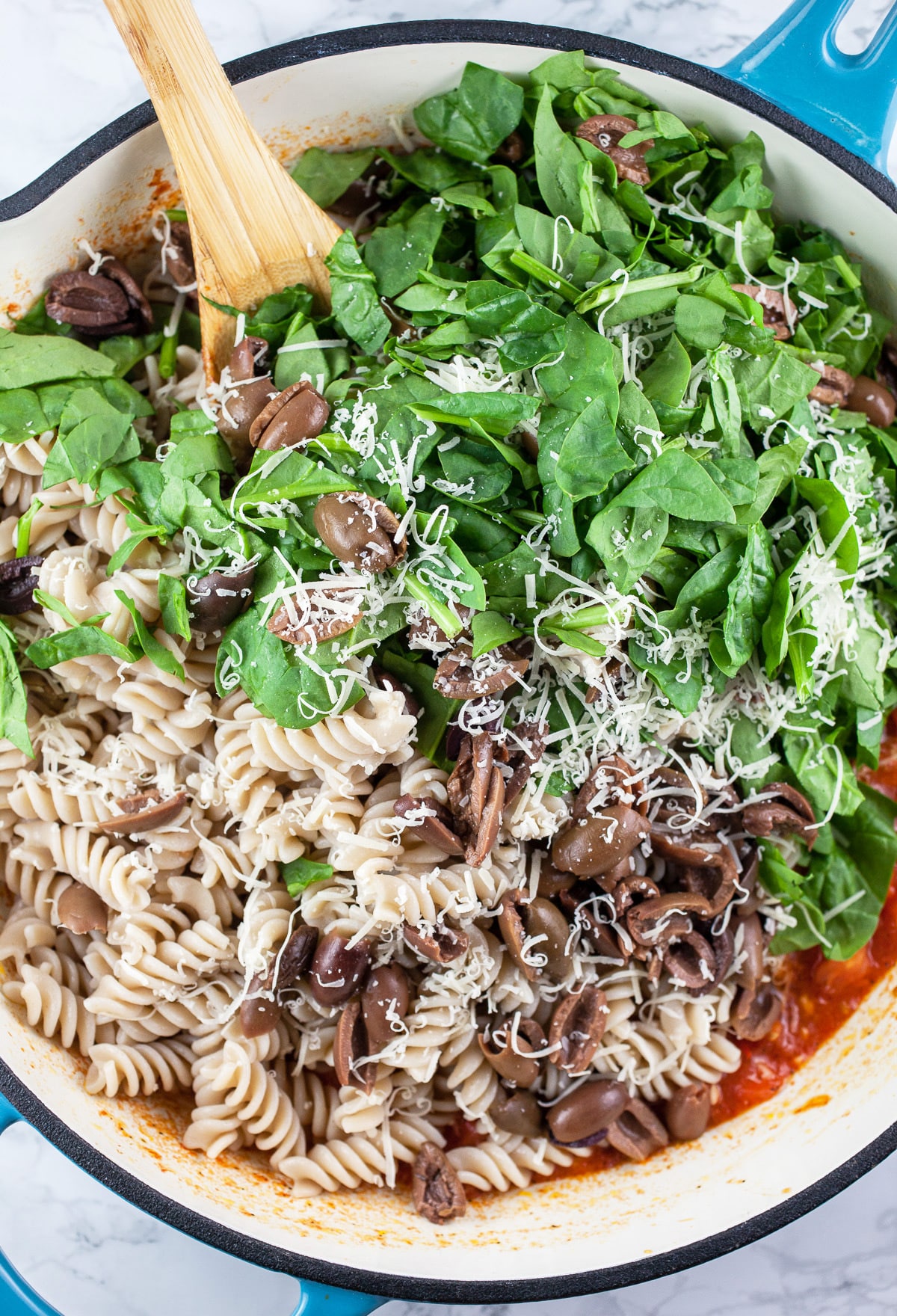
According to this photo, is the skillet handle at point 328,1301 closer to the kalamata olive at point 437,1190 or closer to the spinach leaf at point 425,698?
the kalamata olive at point 437,1190

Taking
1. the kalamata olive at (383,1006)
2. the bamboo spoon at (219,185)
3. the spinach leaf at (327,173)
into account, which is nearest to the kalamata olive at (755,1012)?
the kalamata olive at (383,1006)

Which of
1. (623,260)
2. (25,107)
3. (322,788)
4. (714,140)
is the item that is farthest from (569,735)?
(25,107)

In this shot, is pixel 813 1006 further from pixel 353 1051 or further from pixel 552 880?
pixel 353 1051

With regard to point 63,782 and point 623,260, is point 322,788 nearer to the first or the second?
point 63,782

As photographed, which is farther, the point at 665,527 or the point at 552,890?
the point at 552,890

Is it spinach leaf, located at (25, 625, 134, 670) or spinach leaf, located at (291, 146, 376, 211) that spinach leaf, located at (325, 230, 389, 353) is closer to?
spinach leaf, located at (291, 146, 376, 211)
